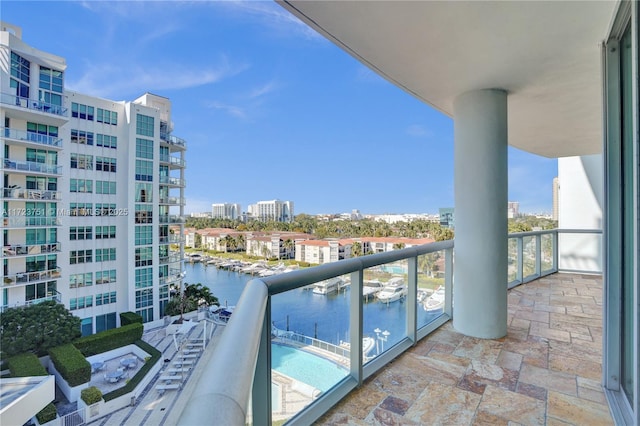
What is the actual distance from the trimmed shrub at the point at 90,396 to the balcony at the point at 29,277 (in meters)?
7.12

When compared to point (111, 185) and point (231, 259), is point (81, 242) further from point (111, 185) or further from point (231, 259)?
point (231, 259)

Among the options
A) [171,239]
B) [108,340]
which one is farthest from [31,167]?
[108,340]

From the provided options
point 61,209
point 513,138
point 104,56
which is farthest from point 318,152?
point 513,138

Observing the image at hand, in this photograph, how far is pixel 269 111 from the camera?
5497 cm

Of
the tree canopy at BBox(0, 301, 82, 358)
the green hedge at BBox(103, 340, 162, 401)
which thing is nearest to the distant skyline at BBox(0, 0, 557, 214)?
the green hedge at BBox(103, 340, 162, 401)

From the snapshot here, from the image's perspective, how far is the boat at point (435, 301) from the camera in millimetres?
3293

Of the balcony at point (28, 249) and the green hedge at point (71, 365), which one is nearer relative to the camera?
the green hedge at point (71, 365)

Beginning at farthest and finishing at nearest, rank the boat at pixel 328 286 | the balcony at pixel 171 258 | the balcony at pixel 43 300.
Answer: the balcony at pixel 171 258 < the balcony at pixel 43 300 < the boat at pixel 328 286

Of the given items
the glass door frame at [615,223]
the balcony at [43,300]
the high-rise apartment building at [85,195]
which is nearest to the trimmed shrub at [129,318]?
the high-rise apartment building at [85,195]

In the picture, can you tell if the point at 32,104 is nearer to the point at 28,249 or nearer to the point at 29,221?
the point at 29,221

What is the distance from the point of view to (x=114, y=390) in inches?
553

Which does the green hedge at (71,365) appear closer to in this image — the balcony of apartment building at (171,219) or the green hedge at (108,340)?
the green hedge at (108,340)

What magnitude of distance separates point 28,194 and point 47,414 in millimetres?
10668

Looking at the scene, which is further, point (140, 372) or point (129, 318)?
point (129, 318)
